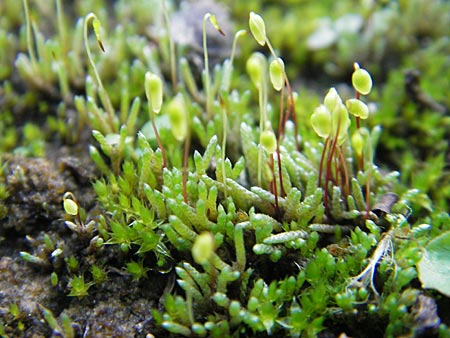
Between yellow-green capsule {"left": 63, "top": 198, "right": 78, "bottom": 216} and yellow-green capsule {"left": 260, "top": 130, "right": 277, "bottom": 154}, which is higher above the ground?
yellow-green capsule {"left": 260, "top": 130, "right": 277, "bottom": 154}

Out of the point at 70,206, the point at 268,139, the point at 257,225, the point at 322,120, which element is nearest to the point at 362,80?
the point at 322,120

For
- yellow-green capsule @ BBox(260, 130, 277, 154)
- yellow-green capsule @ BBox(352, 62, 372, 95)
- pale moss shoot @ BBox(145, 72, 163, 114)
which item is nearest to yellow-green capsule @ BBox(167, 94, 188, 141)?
pale moss shoot @ BBox(145, 72, 163, 114)

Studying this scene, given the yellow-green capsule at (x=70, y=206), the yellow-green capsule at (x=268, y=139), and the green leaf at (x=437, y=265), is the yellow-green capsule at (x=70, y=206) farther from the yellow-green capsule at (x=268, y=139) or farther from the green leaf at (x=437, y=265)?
the green leaf at (x=437, y=265)

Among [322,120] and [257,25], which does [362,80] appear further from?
[257,25]

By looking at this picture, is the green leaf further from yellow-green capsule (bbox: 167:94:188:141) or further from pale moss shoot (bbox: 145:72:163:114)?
pale moss shoot (bbox: 145:72:163:114)

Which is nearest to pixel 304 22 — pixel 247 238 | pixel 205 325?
pixel 247 238

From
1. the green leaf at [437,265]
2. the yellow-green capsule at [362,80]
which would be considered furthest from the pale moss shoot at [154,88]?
the green leaf at [437,265]
